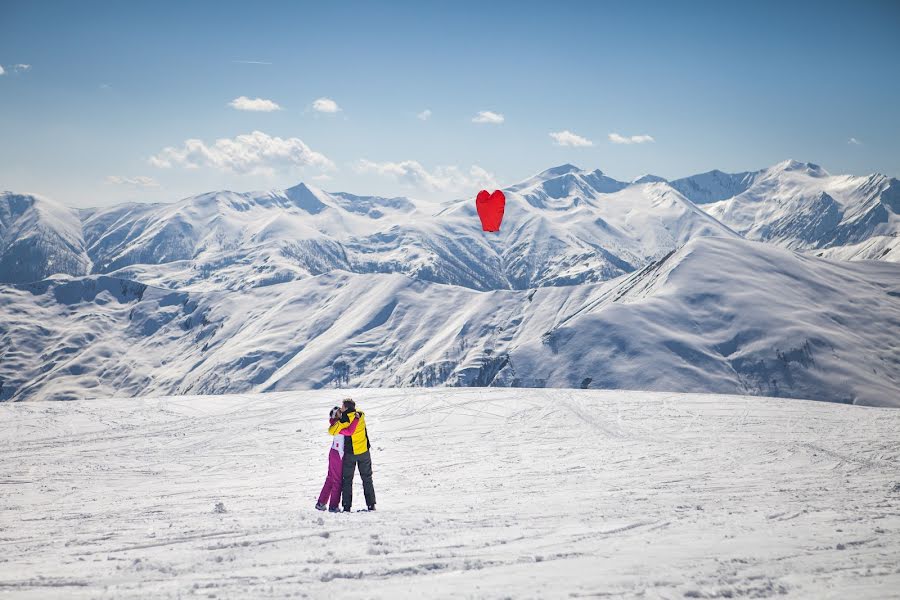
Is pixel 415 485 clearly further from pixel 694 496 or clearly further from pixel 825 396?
pixel 825 396

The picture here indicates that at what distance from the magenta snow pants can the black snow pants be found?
0.14m

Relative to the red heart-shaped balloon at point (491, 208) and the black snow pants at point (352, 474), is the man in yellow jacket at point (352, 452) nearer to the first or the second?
the black snow pants at point (352, 474)

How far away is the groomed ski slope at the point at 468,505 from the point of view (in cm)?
796

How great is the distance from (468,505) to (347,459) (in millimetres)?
2882

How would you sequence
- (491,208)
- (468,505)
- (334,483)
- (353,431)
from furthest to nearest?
1. (491,208)
2. (334,483)
3. (353,431)
4. (468,505)

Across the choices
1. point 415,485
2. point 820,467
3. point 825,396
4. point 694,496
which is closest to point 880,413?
point 820,467

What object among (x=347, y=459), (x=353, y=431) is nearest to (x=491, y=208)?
(x=353, y=431)

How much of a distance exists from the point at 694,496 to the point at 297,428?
1622cm

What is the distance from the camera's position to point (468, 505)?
1214 cm

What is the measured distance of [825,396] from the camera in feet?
290

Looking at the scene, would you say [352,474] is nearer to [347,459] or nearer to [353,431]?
[347,459]

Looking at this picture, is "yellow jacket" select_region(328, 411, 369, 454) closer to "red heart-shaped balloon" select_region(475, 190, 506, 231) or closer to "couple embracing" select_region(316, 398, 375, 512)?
"couple embracing" select_region(316, 398, 375, 512)

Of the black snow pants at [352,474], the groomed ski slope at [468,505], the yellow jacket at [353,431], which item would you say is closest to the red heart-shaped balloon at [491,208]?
the groomed ski slope at [468,505]

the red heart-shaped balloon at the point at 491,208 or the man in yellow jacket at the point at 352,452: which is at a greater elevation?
the red heart-shaped balloon at the point at 491,208
